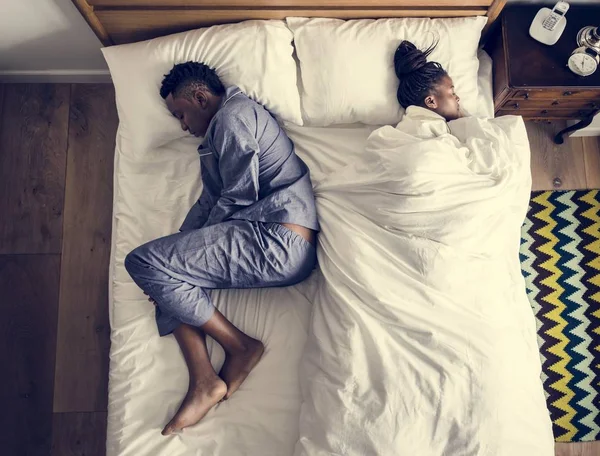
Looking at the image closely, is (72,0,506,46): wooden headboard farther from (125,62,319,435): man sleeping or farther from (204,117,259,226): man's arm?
(204,117,259,226): man's arm

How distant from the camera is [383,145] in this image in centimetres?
154

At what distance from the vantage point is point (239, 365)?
146 centimetres

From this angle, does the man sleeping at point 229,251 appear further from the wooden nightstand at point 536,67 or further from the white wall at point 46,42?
the wooden nightstand at point 536,67

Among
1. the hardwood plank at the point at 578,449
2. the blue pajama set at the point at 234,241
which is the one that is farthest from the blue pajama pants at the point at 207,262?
the hardwood plank at the point at 578,449

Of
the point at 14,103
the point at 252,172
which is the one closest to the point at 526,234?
the point at 252,172

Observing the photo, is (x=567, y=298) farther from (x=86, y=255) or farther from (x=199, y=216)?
(x=86, y=255)

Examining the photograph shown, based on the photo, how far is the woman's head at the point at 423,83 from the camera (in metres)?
1.59

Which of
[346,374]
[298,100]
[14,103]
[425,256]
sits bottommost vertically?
[346,374]

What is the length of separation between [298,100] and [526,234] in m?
0.99

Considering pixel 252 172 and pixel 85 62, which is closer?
pixel 252 172

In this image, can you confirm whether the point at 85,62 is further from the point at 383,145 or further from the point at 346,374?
the point at 346,374

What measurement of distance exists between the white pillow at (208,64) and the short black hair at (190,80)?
5 centimetres

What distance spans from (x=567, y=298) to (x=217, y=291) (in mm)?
1259

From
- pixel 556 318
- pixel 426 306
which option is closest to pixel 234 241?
pixel 426 306
